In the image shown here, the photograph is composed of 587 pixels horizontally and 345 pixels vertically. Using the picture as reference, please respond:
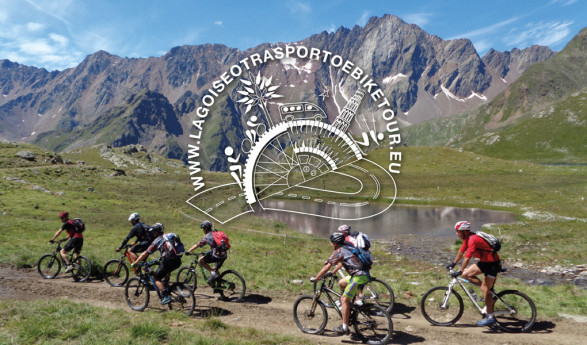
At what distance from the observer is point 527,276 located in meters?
20.7

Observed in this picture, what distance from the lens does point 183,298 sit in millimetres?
12859

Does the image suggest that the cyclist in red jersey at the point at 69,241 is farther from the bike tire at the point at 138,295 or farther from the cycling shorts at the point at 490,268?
the cycling shorts at the point at 490,268

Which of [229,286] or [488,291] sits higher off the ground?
[488,291]

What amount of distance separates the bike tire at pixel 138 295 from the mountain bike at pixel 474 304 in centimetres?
A: 1056

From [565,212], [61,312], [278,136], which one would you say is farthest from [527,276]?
[565,212]

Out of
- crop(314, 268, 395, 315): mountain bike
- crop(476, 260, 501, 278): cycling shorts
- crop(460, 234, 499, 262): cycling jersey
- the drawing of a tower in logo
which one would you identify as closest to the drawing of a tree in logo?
the drawing of a tower in logo

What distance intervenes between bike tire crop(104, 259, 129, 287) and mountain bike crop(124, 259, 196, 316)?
2.67m

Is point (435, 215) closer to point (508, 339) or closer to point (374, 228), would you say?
point (374, 228)

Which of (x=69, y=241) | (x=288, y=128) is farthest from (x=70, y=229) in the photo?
(x=288, y=128)

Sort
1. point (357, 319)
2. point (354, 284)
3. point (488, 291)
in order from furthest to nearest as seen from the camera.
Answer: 1. point (488, 291)
2. point (357, 319)
3. point (354, 284)

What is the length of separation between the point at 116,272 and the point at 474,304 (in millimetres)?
15770

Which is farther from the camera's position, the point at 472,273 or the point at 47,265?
Answer: the point at 47,265

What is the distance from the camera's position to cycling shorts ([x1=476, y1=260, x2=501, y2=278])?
10875mm

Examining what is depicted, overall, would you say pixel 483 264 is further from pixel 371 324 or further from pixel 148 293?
pixel 148 293
